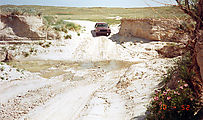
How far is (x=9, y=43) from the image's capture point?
19062 mm

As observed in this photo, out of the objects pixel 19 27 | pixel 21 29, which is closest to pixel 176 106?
pixel 21 29

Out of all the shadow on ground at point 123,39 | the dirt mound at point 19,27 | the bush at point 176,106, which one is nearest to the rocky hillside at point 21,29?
the dirt mound at point 19,27

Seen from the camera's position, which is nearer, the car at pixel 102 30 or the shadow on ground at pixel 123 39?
the shadow on ground at pixel 123 39

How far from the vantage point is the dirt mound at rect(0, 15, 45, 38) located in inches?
781

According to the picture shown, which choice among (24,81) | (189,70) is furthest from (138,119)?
(24,81)

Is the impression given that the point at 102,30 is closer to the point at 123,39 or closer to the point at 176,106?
the point at 123,39

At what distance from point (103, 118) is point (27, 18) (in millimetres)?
17220

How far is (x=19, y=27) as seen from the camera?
20.1 m

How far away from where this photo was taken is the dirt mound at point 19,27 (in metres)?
19.8

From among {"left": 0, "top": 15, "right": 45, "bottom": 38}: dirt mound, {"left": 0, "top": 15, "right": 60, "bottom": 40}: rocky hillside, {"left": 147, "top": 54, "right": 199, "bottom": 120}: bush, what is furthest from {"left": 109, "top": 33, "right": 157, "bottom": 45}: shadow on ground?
{"left": 147, "top": 54, "right": 199, "bottom": 120}: bush

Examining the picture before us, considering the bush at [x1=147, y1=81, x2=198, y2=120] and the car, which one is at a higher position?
the car

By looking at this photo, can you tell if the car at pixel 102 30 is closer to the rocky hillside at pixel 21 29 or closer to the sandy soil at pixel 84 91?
the rocky hillside at pixel 21 29

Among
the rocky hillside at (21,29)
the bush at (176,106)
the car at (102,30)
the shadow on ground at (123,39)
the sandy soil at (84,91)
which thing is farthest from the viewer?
the car at (102,30)

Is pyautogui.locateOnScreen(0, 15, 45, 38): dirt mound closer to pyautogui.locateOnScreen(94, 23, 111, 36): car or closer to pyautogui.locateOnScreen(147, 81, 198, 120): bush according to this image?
pyautogui.locateOnScreen(94, 23, 111, 36): car
